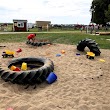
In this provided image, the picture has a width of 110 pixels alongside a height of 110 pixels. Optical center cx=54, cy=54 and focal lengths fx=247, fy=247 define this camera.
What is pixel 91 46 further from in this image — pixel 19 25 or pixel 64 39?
pixel 19 25

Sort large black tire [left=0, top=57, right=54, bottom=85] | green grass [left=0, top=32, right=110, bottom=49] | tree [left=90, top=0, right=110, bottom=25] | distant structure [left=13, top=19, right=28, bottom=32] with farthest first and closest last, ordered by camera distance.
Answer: tree [left=90, top=0, right=110, bottom=25] → distant structure [left=13, top=19, right=28, bottom=32] → green grass [left=0, top=32, right=110, bottom=49] → large black tire [left=0, top=57, right=54, bottom=85]

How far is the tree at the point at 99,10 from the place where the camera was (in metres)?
56.1

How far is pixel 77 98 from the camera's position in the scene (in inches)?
224

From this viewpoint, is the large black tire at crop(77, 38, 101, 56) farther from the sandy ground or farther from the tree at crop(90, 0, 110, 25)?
the tree at crop(90, 0, 110, 25)

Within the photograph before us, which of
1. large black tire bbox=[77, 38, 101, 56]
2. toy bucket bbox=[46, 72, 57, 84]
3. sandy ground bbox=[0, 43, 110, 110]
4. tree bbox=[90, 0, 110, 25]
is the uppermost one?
tree bbox=[90, 0, 110, 25]

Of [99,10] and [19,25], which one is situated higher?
[99,10]

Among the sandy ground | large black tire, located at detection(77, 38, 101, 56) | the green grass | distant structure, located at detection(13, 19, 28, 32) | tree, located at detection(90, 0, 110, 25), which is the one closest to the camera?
the sandy ground

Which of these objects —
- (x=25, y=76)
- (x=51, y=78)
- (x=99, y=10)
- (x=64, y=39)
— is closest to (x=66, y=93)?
(x=51, y=78)

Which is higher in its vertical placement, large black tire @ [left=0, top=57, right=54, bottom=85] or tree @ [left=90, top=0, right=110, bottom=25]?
tree @ [left=90, top=0, right=110, bottom=25]

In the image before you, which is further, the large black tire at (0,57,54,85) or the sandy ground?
the large black tire at (0,57,54,85)

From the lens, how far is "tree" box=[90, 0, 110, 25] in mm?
56125

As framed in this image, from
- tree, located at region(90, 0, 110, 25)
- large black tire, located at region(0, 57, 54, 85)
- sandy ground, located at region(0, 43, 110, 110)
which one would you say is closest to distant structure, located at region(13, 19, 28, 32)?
tree, located at region(90, 0, 110, 25)

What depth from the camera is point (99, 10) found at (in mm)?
57719

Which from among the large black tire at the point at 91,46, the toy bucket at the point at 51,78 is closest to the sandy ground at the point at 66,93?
the toy bucket at the point at 51,78
